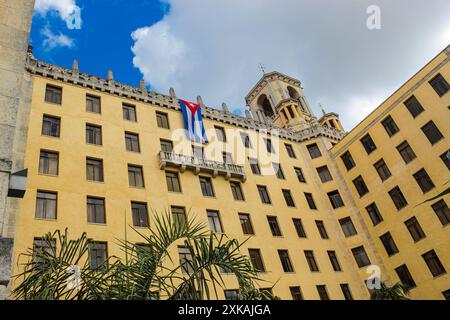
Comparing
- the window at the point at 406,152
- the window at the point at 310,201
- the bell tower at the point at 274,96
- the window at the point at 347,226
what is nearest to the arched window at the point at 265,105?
the bell tower at the point at 274,96

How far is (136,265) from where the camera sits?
26.1ft

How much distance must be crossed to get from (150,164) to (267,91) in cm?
4185

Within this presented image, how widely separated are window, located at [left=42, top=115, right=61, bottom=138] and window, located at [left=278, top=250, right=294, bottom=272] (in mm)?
20809

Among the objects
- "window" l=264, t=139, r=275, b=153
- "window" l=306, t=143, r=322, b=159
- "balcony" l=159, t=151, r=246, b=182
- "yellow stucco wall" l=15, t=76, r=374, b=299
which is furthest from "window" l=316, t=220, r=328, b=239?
"balcony" l=159, t=151, r=246, b=182

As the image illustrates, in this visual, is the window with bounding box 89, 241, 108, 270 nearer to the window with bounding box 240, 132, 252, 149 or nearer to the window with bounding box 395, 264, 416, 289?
the window with bounding box 240, 132, 252, 149

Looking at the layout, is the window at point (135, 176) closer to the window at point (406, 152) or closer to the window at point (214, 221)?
the window at point (214, 221)

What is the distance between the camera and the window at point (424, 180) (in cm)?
3262

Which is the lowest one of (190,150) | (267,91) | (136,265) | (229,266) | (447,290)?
(229,266)

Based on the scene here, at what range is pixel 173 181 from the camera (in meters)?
30.3

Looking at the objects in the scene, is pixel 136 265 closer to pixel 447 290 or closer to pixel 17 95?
pixel 17 95

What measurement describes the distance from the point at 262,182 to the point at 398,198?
1326 centimetres

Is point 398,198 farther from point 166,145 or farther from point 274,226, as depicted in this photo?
point 166,145
